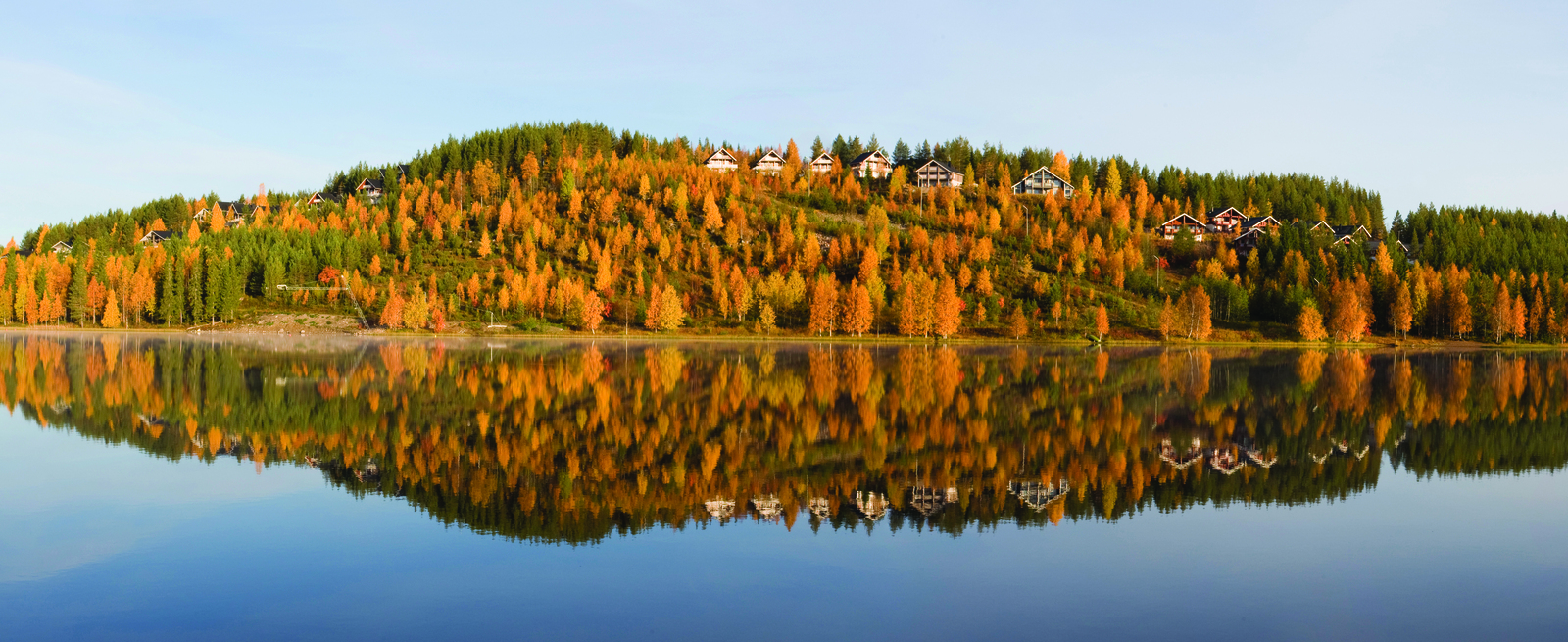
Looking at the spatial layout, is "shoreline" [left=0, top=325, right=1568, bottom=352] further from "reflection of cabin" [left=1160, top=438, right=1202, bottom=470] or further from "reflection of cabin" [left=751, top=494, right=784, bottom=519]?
"reflection of cabin" [left=751, top=494, right=784, bottom=519]

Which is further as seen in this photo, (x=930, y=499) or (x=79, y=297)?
(x=79, y=297)

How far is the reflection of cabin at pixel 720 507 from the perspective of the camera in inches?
709

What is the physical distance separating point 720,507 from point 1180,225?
168411 millimetres

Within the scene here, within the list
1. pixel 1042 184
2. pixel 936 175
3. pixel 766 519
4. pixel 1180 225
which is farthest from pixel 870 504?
pixel 936 175

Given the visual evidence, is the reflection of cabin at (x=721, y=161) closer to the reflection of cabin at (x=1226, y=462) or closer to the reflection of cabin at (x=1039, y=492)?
the reflection of cabin at (x=1226, y=462)

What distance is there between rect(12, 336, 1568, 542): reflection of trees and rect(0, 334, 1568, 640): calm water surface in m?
0.16

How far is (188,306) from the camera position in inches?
5103

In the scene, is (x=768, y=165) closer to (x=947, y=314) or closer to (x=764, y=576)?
(x=947, y=314)

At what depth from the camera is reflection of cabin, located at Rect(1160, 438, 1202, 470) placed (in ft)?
78.6

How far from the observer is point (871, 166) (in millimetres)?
196000

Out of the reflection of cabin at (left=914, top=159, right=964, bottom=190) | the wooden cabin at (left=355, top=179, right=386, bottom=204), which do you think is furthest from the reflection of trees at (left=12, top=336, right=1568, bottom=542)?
the wooden cabin at (left=355, top=179, right=386, bottom=204)

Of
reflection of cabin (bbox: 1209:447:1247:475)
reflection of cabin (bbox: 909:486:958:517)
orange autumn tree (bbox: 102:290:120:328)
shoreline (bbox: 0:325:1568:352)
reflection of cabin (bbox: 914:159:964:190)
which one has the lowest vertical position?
reflection of cabin (bbox: 909:486:958:517)

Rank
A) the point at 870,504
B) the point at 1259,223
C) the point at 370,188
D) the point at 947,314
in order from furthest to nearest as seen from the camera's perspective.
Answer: the point at 370,188 < the point at 1259,223 < the point at 947,314 < the point at 870,504

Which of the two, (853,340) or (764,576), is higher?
(853,340)
